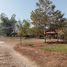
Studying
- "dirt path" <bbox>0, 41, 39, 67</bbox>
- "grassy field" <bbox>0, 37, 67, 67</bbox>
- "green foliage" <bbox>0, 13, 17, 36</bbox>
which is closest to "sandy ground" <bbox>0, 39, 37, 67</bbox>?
"dirt path" <bbox>0, 41, 39, 67</bbox>

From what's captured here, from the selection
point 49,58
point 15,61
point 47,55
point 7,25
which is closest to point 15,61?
point 15,61

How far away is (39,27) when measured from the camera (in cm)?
4984

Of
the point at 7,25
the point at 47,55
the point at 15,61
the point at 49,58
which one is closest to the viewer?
the point at 15,61

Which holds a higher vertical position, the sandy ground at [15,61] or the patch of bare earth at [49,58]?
the patch of bare earth at [49,58]

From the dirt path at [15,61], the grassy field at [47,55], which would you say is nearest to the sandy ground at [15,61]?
the dirt path at [15,61]

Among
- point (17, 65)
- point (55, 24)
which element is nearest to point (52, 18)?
point (55, 24)

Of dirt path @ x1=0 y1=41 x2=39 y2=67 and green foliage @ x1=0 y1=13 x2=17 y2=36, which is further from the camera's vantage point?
green foliage @ x1=0 y1=13 x2=17 y2=36

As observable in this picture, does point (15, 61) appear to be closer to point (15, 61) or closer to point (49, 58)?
point (15, 61)

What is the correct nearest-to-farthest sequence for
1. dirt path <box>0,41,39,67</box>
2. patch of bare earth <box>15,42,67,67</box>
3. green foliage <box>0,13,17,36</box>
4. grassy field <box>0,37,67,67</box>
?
patch of bare earth <box>15,42,67,67</box> < grassy field <box>0,37,67,67</box> < dirt path <box>0,41,39,67</box> < green foliage <box>0,13,17,36</box>

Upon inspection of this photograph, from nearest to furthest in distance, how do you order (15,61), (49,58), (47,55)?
(15,61), (49,58), (47,55)

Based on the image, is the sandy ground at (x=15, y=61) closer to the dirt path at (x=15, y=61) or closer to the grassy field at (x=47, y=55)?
the dirt path at (x=15, y=61)

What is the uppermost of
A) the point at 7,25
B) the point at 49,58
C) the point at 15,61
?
the point at 7,25

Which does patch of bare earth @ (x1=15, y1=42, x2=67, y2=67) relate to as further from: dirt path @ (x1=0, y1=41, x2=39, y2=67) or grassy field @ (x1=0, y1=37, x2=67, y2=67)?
dirt path @ (x1=0, y1=41, x2=39, y2=67)

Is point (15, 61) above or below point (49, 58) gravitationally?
below
